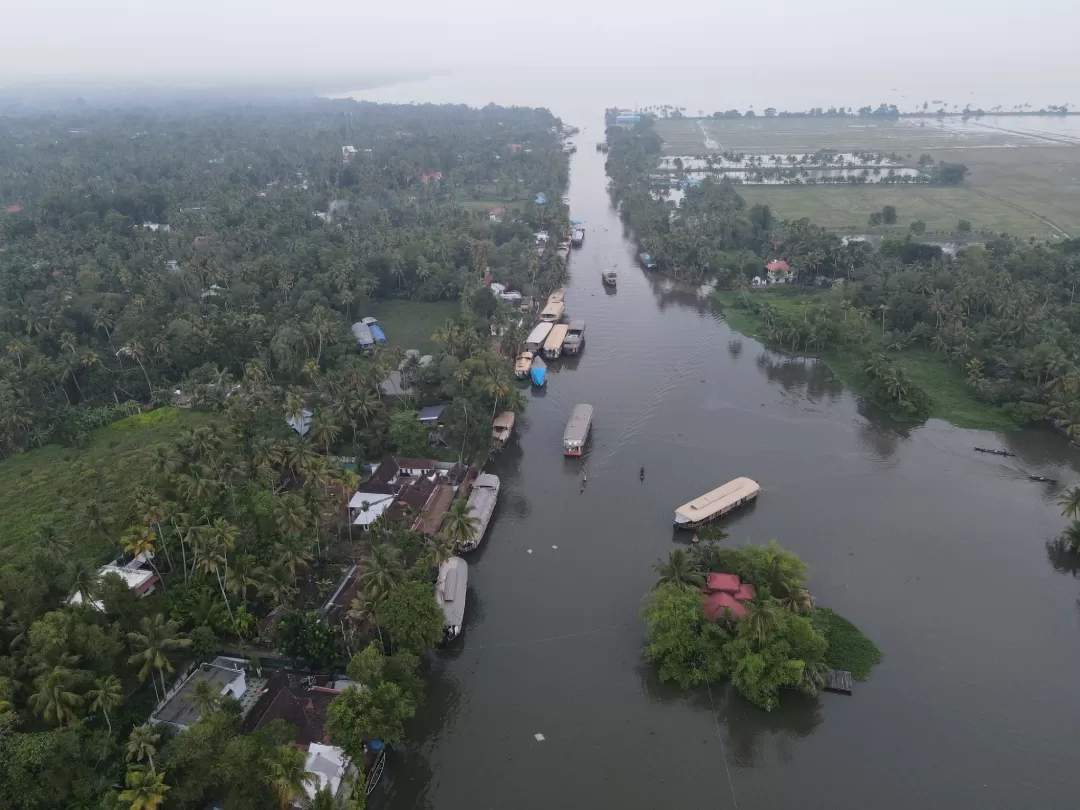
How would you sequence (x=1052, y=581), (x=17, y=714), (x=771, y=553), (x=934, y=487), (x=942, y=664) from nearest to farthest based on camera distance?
(x=17, y=714) → (x=942, y=664) → (x=771, y=553) → (x=1052, y=581) → (x=934, y=487)

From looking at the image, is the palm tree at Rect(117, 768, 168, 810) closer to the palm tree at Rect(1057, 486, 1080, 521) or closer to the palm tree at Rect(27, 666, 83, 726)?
the palm tree at Rect(27, 666, 83, 726)

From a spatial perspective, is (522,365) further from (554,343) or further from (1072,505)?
(1072,505)

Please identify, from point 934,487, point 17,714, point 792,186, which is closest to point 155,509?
point 17,714

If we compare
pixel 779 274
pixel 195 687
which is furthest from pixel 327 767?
pixel 779 274

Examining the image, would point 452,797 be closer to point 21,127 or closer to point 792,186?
point 792,186

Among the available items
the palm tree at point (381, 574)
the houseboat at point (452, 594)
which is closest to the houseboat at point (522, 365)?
the houseboat at point (452, 594)

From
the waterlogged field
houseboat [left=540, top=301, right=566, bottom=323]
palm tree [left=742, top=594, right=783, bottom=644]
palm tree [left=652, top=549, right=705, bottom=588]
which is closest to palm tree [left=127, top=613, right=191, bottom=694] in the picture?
palm tree [left=652, top=549, right=705, bottom=588]
